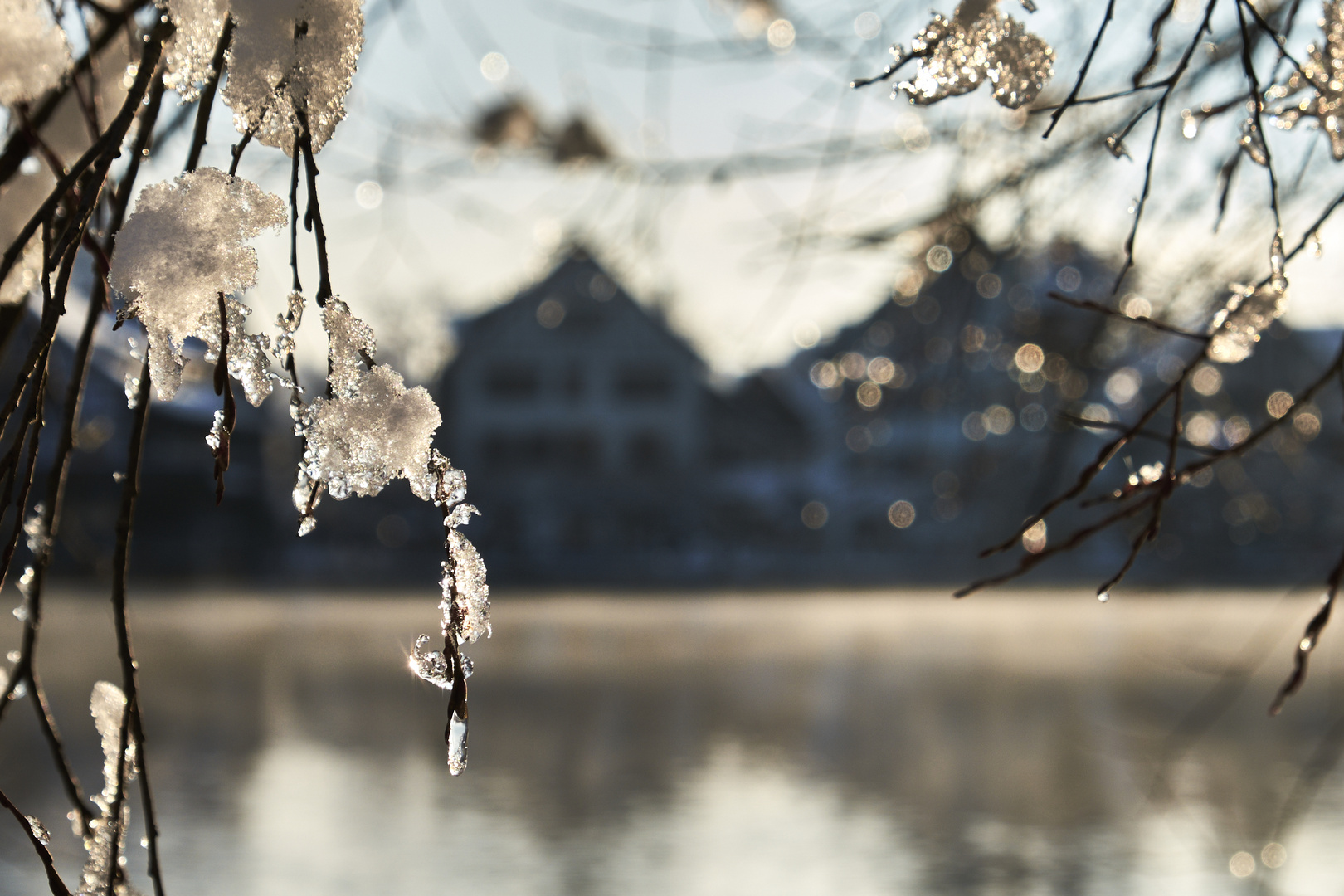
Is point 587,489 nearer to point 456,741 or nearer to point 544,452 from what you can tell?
point 544,452

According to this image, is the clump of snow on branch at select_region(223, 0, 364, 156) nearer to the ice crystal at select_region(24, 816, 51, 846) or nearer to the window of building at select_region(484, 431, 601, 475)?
the ice crystal at select_region(24, 816, 51, 846)

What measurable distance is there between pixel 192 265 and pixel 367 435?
0.12 m

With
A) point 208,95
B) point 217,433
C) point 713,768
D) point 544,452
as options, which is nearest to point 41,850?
point 217,433

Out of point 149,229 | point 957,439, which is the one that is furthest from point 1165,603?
point 149,229

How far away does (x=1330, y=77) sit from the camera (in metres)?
0.89

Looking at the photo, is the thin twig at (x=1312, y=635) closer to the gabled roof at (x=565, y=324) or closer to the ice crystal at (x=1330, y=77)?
the ice crystal at (x=1330, y=77)

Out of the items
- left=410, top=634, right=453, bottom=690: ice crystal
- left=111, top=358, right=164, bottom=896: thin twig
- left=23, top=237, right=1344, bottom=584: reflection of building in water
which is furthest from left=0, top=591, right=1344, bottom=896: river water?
left=23, top=237, right=1344, bottom=584: reflection of building in water

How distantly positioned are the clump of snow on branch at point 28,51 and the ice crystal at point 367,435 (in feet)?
0.84

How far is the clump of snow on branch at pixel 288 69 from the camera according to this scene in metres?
0.63

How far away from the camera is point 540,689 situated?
436 inches

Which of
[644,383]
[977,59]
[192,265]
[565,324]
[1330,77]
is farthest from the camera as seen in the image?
[644,383]

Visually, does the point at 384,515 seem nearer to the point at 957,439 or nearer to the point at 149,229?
the point at 957,439

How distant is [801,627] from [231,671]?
24.8ft

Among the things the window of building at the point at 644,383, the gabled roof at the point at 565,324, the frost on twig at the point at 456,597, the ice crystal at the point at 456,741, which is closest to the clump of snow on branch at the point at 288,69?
the frost on twig at the point at 456,597
